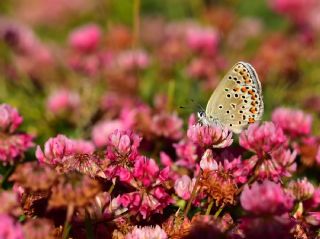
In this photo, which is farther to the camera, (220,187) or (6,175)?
(6,175)

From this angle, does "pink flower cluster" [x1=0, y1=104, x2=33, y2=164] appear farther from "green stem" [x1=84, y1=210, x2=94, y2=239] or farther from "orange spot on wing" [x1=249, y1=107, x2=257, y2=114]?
"orange spot on wing" [x1=249, y1=107, x2=257, y2=114]

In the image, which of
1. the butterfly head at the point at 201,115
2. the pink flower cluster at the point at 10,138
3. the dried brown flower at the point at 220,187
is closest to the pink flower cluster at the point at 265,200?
the dried brown flower at the point at 220,187

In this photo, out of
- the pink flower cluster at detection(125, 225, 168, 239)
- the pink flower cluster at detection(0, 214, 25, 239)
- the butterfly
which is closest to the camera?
the pink flower cluster at detection(0, 214, 25, 239)

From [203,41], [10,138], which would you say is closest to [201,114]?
[10,138]

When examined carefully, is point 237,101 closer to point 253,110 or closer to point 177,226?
point 253,110

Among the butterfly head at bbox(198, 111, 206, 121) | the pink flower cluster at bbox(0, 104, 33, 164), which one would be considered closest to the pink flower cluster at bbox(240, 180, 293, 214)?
the butterfly head at bbox(198, 111, 206, 121)

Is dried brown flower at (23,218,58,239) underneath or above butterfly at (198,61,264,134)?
underneath

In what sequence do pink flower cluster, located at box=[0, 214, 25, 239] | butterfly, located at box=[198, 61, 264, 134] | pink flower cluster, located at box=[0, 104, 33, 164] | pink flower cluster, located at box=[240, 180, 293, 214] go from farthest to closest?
butterfly, located at box=[198, 61, 264, 134] < pink flower cluster, located at box=[0, 104, 33, 164] < pink flower cluster, located at box=[240, 180, 293, 214] < pink flower cluster, located at box=[0, 214, 25, 239]

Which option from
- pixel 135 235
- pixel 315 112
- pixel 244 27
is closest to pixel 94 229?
pixel 135 235

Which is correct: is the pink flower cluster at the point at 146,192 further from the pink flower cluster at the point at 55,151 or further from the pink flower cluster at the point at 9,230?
the pink flower cluster at the point at 9,230
